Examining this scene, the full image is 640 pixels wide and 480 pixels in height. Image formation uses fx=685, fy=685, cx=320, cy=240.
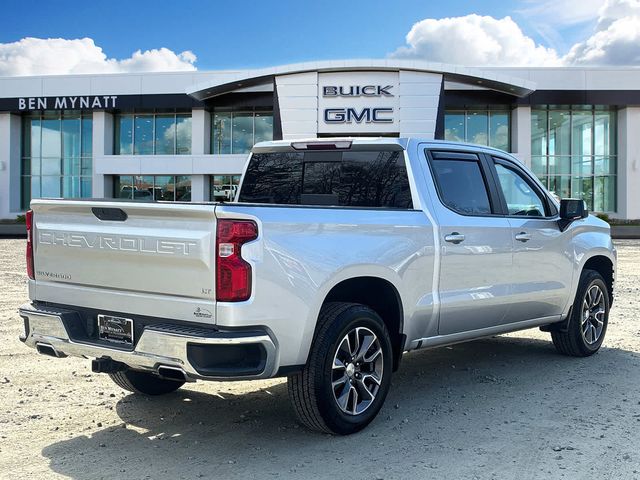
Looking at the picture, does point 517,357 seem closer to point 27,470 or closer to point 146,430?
point 146,430

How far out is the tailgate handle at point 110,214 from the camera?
4145mm

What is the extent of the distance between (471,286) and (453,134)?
34590 mm

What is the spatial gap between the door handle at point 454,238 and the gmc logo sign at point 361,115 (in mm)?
28687

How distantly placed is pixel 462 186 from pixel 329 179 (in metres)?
1.08

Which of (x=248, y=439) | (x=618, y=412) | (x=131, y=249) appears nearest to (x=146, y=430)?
(x=248, y=439)

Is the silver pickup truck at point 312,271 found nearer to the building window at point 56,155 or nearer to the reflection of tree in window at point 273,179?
the reflection of tree in window at point 273,179

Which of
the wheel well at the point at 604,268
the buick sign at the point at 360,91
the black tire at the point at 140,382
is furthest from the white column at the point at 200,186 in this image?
the black tire at the point at 140,382

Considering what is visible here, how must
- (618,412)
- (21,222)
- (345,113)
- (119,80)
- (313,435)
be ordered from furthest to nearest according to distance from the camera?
(119,80)
(21,222)
(345,113)
(618,412)
(313,435)

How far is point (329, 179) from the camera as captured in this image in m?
5.53

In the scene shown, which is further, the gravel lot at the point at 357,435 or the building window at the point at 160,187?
the building window at the point at 160,187

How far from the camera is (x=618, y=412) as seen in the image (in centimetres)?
500

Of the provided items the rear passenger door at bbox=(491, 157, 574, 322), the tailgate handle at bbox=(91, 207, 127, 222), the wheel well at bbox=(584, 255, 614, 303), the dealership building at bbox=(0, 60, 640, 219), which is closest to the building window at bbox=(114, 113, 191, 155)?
the dealership building at bbox=(0, 60, 640, 219)

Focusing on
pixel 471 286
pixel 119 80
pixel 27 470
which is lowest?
pixel 27 470

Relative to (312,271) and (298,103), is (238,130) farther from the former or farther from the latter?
(312,271)
